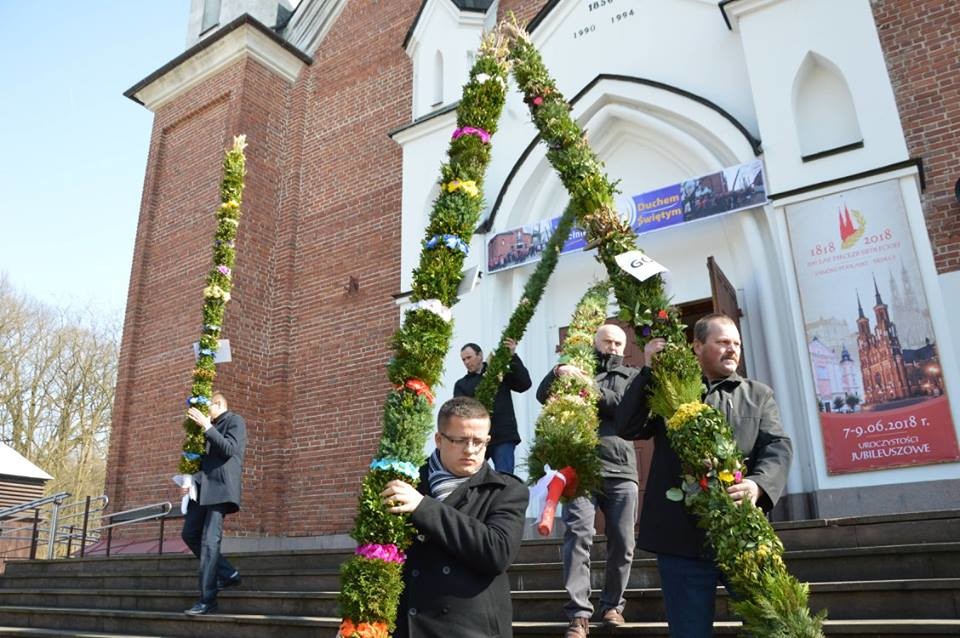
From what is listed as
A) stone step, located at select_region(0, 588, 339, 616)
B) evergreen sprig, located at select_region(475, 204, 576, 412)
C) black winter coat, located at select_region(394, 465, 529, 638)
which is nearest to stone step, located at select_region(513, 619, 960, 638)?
black winter coat, located at select_region(394, 465, 529, 638)

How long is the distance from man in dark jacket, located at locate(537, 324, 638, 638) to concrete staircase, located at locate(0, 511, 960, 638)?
24cm

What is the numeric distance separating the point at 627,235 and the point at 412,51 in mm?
9758

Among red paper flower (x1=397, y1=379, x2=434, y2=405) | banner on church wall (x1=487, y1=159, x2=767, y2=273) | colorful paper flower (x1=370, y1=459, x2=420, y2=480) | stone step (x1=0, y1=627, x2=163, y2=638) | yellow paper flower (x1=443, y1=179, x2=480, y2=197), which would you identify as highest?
banner on church wall (x1=487, y1=159, x2=767, y2=273)

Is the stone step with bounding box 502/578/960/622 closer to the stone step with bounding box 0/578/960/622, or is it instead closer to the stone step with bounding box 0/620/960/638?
the stone step with bounding box 0/578/960/622

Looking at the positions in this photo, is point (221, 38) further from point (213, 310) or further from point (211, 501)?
point (211, 501)

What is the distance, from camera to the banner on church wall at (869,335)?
6844mm

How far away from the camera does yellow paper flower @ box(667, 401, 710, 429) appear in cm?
298

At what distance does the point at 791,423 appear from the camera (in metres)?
7.73

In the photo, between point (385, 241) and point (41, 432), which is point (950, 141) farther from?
point (41, 432)

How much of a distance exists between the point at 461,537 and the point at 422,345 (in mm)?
1127

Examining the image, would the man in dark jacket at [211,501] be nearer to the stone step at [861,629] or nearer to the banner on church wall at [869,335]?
the stone step at [861,629]

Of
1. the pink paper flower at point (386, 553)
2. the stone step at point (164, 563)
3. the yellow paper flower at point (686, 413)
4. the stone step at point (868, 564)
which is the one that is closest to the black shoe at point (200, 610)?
the stone step at point (164, 563)

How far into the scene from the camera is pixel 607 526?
14.1 ft

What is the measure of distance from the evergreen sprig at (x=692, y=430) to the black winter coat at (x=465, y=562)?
746mm
